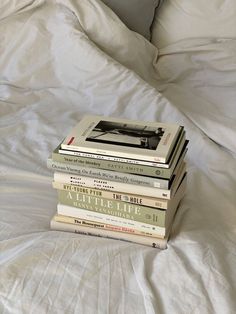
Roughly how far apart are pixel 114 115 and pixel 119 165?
0.55 meters

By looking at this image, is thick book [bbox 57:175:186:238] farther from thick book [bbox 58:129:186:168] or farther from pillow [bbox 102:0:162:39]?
pillow [bbox 102:0:162:39]

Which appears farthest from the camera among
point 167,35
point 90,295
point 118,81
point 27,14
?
point 167,35

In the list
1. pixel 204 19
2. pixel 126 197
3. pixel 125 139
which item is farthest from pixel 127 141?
pixel 204 19

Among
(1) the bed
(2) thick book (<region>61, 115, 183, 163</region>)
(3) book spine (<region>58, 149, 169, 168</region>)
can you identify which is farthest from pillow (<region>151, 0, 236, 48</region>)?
(3) book spine (<region>58, 149, 169, 168</region>)

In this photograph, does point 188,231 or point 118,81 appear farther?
point 118,81

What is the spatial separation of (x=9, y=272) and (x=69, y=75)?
33.3 inches

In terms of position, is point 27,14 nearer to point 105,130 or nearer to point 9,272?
point 105,130

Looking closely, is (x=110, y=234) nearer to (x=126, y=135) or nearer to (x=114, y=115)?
(x=126, y=135)

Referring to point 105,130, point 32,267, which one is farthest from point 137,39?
point 32,267

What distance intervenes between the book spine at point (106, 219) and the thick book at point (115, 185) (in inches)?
2.5

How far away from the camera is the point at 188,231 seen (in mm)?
950

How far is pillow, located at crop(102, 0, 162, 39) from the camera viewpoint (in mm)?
1626

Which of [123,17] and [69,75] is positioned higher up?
[123,17]

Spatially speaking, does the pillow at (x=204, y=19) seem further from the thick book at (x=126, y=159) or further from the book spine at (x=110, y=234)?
the book spine at (x=110, y=234)
